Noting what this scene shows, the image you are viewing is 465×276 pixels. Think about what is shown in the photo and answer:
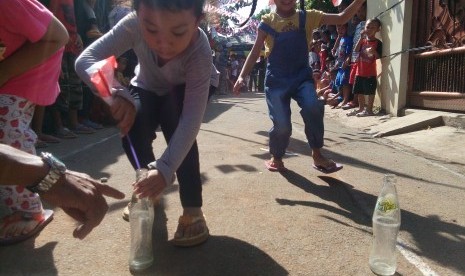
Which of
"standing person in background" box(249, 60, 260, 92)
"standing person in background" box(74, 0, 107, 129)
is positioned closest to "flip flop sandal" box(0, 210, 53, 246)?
"standing person in background" box(74, 0, 107, 129)

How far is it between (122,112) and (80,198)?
691 mm

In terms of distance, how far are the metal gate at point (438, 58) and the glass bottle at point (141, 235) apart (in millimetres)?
5293

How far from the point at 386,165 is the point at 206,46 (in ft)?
9.18

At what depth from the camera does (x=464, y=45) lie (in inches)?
237

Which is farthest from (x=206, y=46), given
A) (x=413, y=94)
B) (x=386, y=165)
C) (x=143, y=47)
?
(x=413, y=94)

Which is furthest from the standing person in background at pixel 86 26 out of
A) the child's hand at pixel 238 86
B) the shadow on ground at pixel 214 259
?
the shadow on ground at pixel 214 259

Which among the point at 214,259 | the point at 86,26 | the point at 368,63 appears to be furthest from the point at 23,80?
the point at 368,63

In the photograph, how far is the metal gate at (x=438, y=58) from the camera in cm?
614

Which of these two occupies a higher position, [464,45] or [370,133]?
[464,45]

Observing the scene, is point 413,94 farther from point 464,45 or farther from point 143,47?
point 143,47

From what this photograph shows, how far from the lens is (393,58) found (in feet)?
25.1

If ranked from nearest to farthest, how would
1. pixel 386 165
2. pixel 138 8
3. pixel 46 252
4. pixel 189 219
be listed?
pixel 138 8
pixel 46 252
pixel 189 219
pixel 386 165

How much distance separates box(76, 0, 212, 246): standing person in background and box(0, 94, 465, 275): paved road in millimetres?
283

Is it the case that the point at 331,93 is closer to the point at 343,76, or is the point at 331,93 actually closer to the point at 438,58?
the point at 343,76
